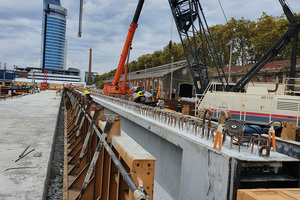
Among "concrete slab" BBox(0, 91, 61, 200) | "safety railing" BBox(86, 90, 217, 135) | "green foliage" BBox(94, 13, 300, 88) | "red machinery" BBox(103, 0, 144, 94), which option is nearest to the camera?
"concrete slab" BBox(0, 91, 61, 200)

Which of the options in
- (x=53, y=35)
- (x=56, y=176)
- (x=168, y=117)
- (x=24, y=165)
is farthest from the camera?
(x=53, y=35)

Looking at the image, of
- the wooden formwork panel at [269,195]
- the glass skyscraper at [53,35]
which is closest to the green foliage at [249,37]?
the wooden formwork panel at [269,195]

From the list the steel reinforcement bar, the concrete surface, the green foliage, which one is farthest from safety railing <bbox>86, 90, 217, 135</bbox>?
the green foliage

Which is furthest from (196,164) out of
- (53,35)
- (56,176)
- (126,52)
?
(53,35)

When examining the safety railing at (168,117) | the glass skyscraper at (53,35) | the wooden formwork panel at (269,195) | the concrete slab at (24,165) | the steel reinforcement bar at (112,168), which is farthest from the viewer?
the glass skyscraper at (53,35)

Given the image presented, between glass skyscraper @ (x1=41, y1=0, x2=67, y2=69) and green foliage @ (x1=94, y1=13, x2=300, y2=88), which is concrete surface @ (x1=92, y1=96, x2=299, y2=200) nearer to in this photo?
green foliage @ (x1=94, y1=13, x2=300, y2=88)

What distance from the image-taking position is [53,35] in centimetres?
17725

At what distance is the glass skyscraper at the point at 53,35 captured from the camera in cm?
17600

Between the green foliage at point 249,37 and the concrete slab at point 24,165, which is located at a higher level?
the green foliage at point 249,37

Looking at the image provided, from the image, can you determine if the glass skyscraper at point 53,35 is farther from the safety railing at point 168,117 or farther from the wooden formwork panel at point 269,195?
the wooden formwork panel at point 269,195

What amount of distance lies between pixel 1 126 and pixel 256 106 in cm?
1074

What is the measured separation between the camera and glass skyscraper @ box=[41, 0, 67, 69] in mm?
176000

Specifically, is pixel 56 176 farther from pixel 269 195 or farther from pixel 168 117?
pixel 269 195

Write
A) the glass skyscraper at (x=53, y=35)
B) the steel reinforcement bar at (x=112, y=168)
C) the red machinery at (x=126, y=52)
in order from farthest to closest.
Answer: the glass skyscraper at (x=53, y=35), the red machinery at (x=126, y=52), the steel reinforcement bar at (x=112, y=168)
